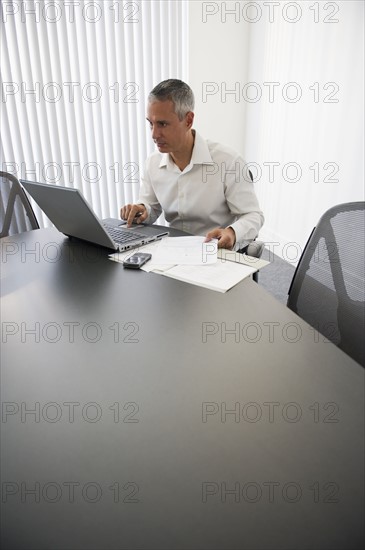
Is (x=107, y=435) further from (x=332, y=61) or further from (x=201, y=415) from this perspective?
(x=332, y=61)

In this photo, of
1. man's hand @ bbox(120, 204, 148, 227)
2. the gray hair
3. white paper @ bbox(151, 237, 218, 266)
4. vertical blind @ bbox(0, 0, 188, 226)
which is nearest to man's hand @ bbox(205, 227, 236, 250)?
white paper @ bbox(151, 237, 218, 266)

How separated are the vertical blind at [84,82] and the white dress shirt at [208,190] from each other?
1.59 meters

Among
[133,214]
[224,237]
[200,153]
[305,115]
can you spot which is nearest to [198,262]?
[224,237]

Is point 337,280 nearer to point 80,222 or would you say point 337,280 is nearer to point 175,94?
point 80,222

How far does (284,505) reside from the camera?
1.59 ft

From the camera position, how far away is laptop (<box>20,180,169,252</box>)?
4.19 ft

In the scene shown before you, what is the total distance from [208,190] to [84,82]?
2.00 metres

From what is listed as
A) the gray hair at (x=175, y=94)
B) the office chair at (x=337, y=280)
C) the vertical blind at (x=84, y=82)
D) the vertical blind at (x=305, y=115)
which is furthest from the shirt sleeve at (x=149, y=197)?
the vertical blind at (x=84, y=82)

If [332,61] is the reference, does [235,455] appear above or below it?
below

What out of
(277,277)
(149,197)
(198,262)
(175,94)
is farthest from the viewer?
(277,277)

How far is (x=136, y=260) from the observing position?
1.29 m

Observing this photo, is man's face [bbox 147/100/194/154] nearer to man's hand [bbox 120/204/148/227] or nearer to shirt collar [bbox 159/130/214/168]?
shirt collar [bbox 159/130/214/168]

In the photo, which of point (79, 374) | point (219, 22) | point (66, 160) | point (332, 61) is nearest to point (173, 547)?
point (79, 374)

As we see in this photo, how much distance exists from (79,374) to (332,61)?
2798 millimetres
